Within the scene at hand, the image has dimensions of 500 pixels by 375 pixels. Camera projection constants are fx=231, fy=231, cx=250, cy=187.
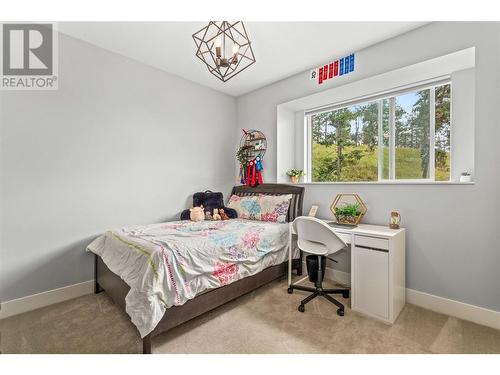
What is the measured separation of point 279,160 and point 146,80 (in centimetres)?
208

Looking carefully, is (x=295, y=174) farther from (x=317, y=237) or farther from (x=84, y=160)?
(x=84, y=160)

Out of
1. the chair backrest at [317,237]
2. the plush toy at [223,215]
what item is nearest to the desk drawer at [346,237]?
the chair backrest at [317,237]

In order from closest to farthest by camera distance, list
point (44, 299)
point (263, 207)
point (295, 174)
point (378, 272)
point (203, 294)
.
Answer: point (203, 294)
point (378, 272)
point (44, 299)
point (263, 207)
point (295, 174)

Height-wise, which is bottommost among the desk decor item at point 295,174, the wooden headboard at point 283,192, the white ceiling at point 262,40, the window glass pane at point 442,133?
the wooden headboard at point 283,192

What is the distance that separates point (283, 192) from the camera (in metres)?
3.33

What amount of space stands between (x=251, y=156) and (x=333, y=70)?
5.53ft

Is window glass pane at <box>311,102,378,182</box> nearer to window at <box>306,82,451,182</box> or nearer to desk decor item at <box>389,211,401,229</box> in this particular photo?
window at <box>306,82,451,182</box>

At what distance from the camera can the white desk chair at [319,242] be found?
2.10 metres

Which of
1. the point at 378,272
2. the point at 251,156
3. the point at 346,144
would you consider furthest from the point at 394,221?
the point at 251,156

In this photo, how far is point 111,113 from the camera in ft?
8.71

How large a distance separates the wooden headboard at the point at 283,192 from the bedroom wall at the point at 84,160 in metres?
0.86

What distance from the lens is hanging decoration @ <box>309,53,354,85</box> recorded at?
8.80 feet

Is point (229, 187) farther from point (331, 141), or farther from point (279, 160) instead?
point (331, 141)

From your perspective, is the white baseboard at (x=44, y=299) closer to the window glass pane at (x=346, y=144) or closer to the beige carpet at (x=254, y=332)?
the beige carpet at (x=254, y=332)
